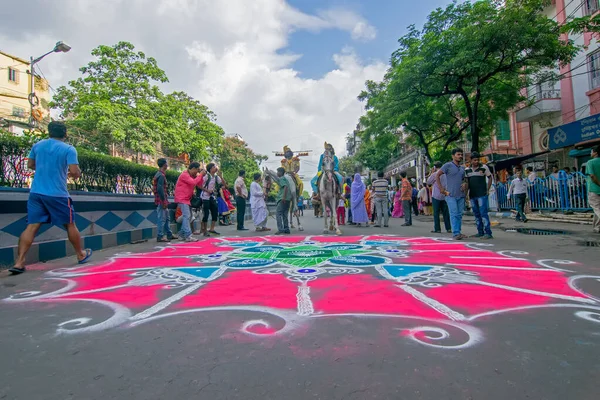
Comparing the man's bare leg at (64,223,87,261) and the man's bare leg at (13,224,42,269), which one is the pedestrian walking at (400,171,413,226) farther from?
the man's bare leg at (13,224,42,269)

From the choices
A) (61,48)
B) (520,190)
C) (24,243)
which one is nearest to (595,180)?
(520,190)

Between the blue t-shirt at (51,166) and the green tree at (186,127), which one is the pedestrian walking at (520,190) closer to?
the blue t-shirt at (51,166)

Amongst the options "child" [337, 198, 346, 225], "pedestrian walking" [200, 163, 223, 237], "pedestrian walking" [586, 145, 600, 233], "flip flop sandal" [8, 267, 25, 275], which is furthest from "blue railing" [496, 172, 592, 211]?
"flip flop sandal" [8, 267, 25, 275]

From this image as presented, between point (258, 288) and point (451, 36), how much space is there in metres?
13.0

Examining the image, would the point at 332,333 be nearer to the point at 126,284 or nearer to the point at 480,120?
the point at 126,284

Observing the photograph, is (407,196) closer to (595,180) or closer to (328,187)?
(328,187)

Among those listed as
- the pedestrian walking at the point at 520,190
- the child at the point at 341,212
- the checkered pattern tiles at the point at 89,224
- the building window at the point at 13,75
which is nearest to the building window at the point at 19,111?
the building window at the point at 13,75

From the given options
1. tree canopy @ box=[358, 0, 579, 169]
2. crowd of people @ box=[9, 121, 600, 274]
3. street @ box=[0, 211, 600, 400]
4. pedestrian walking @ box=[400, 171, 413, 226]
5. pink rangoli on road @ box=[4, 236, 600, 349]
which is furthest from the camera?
tree canopy @ box=[358, 0, 579, 169]

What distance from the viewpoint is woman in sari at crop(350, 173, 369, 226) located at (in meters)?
11.0

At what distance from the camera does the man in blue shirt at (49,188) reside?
13.5ft

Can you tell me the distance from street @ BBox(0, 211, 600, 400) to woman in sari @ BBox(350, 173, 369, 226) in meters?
7.09

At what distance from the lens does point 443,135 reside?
2106 cm

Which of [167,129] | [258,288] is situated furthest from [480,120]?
[167,129]

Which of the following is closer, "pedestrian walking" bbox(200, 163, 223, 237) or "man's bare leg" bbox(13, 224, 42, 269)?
"man's bare leg" bbox(13, 224, 42, 269)
